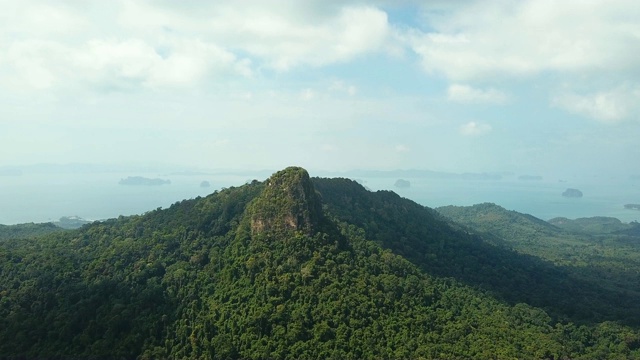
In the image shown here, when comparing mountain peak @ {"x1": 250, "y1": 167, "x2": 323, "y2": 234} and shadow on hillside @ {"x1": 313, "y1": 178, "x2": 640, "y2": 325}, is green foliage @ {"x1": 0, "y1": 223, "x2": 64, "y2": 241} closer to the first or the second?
mountain peak @ {"x1": 250, "y1": 167, "x2": 323, "y2": 234}

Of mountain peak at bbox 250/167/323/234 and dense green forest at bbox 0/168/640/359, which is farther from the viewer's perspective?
mountain peak at bbox 250/167/323/234

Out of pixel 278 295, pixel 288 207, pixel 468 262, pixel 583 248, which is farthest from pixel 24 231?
pixel 583 248

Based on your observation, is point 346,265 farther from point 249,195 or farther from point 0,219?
point 0,219

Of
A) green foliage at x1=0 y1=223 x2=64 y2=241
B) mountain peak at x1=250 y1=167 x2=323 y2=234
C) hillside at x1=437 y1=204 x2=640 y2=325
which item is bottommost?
hillside at x1=437 y1=204 x2=640 y2=325

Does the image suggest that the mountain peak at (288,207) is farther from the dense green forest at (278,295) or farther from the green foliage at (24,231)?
the green foliage at (24,231)

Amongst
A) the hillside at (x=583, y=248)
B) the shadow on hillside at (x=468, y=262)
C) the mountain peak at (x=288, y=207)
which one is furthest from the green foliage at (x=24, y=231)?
the hillside at (x=583, y=248)

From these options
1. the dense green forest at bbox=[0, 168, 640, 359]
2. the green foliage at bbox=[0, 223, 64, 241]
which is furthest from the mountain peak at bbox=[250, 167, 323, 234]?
the green foliage at bbox=[0, 223, 64, 241]
